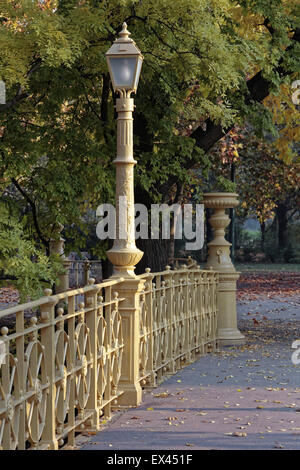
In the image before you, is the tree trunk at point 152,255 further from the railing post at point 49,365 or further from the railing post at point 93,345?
the railing post at point 49,365

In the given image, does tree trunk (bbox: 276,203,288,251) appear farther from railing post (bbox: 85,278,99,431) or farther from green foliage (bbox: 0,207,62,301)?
railing post (bbox: 85,278,99,431)

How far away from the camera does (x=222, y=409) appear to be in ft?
28.7

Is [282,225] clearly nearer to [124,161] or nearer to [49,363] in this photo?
[124,161]

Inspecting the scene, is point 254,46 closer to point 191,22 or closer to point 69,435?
point 191,22

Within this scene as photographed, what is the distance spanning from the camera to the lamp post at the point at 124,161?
362 inches

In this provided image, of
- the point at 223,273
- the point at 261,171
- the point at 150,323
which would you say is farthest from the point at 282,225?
the point at 150,323

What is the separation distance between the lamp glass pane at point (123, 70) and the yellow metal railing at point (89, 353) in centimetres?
211

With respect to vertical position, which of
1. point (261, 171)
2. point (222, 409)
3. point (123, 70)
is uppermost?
point (261, 171)

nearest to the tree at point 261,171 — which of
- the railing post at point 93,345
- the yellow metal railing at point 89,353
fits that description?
the yellow metal railing at point 89,353

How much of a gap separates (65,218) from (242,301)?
1360 cm

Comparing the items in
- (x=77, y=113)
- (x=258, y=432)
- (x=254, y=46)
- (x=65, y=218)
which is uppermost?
(x=254, y=46)

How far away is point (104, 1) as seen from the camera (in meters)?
12.1

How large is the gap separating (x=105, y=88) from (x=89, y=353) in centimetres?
718

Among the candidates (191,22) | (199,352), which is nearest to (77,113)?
(191,22)
